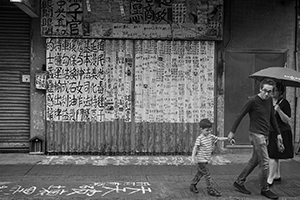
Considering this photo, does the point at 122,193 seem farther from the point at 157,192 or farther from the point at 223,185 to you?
the point at 223,185

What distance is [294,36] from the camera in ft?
31.2

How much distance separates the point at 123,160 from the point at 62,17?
3761 millimetres

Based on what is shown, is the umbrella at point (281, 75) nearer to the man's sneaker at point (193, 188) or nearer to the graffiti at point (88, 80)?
the man's sneaker at point (193, 188)

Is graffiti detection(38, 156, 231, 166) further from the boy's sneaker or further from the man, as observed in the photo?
the man

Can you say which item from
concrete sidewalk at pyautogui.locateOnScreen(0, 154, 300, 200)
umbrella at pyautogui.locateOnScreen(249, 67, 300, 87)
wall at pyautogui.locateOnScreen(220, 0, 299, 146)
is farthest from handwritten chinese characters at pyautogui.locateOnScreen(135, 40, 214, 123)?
umbrella at pyautogui.locateOnScreen(249, 67, 300, 87)

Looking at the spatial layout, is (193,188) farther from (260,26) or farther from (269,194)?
(260,26)

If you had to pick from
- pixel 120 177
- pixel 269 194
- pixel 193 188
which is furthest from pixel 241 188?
pixel 120 177

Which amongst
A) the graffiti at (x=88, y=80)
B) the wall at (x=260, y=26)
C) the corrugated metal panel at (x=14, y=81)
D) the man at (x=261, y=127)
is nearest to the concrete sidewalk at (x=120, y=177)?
the man at (x=261, y=127)

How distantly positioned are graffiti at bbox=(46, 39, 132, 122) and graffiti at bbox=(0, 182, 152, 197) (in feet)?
8.90

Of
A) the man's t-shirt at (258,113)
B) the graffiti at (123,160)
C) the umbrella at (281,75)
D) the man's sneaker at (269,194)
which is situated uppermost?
the umbrella at (281,75)

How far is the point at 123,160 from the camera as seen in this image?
8680mm

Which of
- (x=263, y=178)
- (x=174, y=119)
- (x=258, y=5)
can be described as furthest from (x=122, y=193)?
(x=258, y=5)

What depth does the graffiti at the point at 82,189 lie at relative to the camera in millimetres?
6105

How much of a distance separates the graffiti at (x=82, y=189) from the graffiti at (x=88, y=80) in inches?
107
